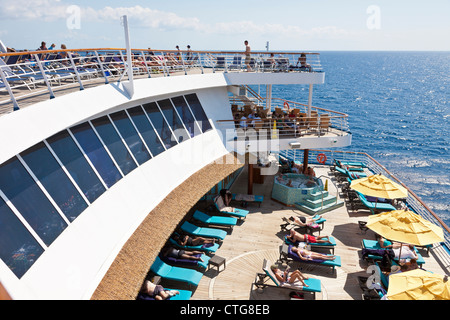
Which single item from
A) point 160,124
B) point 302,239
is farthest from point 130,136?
point 302,239

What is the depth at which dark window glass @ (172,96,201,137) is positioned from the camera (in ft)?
43.2

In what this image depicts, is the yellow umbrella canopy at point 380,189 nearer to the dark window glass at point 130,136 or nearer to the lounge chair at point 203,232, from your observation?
the lounge chair at point 203,232

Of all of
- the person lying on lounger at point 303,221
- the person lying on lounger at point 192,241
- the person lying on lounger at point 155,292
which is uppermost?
the person lying on lounger at point 155,292

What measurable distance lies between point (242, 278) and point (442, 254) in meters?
7.63

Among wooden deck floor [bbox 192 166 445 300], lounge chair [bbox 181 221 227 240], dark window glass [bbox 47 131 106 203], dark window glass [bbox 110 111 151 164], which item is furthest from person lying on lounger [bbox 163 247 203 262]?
dark window glass [bbox 47 131 106 203]

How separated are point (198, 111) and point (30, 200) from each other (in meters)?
9.08

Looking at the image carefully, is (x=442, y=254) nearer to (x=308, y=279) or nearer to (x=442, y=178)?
(x=308, y=279)

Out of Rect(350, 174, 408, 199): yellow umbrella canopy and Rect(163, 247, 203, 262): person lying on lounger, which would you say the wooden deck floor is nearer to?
Rect(163, 247, 203, 262): person lying on lounger

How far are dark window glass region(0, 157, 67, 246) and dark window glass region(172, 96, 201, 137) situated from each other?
7.34 metres

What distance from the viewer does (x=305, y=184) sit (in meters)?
17.0

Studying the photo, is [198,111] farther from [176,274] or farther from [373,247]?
[373,247]

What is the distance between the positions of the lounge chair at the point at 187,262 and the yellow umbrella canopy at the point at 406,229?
5646 millimetres

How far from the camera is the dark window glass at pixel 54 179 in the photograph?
255 inches

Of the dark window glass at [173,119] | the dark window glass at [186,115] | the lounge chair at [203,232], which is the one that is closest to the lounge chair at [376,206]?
the lounge chair at [203,232]
